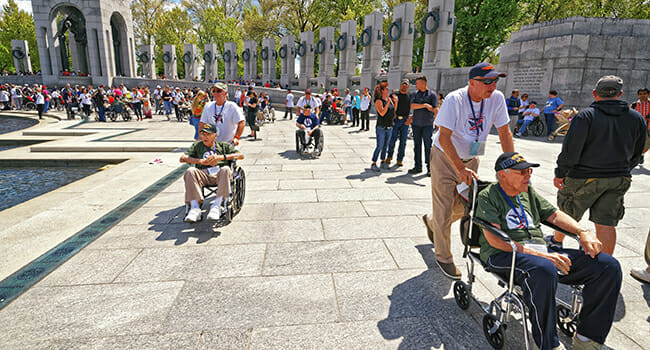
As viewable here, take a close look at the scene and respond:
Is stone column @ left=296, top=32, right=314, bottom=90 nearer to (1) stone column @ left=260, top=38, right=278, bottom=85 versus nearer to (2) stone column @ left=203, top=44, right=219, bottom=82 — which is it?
(1) stone column @ left=260, top=38, right=278, bottom=85

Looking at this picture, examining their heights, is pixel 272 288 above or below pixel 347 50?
below

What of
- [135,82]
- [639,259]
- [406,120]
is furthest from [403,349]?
[135,82]

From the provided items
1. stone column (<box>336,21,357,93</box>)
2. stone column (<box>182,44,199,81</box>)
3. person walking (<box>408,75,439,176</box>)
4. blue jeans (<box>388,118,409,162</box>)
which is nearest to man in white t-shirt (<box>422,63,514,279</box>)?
person walking (<box>408,75,439,176</box>)

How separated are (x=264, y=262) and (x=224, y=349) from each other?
50.6 inches

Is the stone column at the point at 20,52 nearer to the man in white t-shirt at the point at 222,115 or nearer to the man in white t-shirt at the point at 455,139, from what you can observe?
the man in white t-shirt at the point at 222,115

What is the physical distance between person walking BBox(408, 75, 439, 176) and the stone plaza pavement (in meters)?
2.29

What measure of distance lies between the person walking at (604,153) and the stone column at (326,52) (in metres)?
28.0

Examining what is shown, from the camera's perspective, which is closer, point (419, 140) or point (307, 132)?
point (419, 140)

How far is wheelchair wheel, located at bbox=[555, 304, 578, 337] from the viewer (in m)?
2.47

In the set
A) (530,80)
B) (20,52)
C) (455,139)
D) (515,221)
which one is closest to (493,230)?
(515,221)

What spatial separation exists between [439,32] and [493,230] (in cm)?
2041

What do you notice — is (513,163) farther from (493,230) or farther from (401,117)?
(401,117)

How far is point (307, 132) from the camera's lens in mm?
9578

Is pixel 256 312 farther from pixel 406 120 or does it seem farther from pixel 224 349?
pixel 406 120
